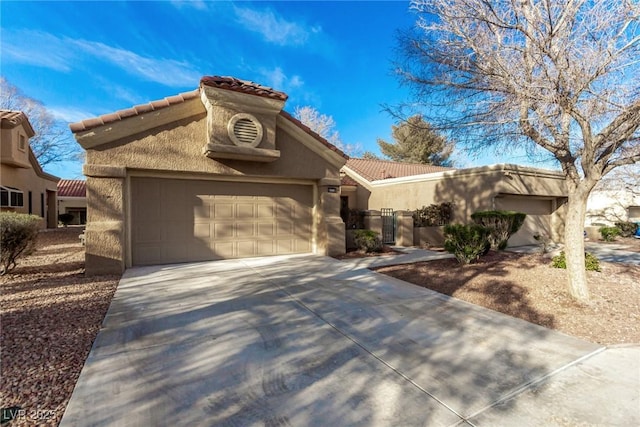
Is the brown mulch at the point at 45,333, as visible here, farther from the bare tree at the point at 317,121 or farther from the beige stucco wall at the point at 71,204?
the beige stucco wall at the point at 71,204

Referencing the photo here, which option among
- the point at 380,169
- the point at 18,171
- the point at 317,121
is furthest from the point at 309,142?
the point at 317,121

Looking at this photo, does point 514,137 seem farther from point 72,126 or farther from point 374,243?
point 72,126

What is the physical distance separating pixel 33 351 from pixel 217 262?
544 cm

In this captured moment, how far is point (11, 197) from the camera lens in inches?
534

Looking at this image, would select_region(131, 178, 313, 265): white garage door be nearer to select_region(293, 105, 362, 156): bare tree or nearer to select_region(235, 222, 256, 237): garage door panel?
select_region(235, 222, 256, 237): garage door panel

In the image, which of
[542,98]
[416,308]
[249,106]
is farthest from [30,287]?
[542,98]

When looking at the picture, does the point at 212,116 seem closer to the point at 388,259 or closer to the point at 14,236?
the point at 14,236

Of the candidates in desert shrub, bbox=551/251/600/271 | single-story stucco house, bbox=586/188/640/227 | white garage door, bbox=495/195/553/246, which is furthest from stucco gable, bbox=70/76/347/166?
single-story stucco house, bbox=586/188/640/227

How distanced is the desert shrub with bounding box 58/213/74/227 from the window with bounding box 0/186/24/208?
12872mm

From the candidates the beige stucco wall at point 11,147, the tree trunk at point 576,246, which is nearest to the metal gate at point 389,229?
the tree trunk at point 576,246

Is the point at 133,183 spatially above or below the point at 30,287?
above

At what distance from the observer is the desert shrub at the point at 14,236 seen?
6.33 m

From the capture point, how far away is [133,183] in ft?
26.2

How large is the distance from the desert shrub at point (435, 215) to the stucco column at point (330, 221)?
5090 mm
